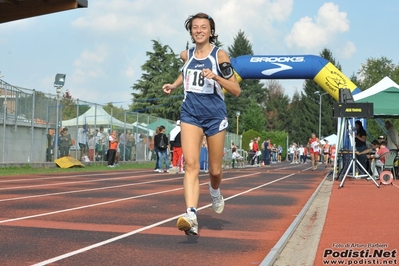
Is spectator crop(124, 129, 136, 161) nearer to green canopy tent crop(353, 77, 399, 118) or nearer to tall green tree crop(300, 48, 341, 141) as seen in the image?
green canopy tent crop(353, 77, 399, 118)

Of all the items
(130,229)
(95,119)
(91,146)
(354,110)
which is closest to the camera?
(130,229)

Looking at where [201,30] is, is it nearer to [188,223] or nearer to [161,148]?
[188,223]

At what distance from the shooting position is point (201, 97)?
7.23m

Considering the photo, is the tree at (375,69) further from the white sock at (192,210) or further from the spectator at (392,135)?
the white sock at (192,210)

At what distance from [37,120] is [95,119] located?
5.82 metres

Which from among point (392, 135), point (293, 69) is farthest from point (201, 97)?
point (293, 69)

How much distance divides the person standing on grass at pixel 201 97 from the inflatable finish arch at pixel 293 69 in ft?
66.5

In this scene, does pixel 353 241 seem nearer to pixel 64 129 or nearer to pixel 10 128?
pixel 10 128

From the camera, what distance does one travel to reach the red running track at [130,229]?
242 inches

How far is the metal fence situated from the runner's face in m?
18.4

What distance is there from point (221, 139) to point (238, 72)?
68.3 feet

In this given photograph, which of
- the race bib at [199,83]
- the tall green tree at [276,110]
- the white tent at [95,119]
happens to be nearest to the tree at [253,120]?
the tall green tree at [276,110]

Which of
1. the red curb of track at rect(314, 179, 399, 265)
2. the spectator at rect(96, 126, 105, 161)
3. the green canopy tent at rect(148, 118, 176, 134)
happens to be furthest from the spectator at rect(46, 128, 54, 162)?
the red curb of track at rect(314, 179, 399, 265)

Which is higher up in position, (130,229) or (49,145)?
(49,145)
